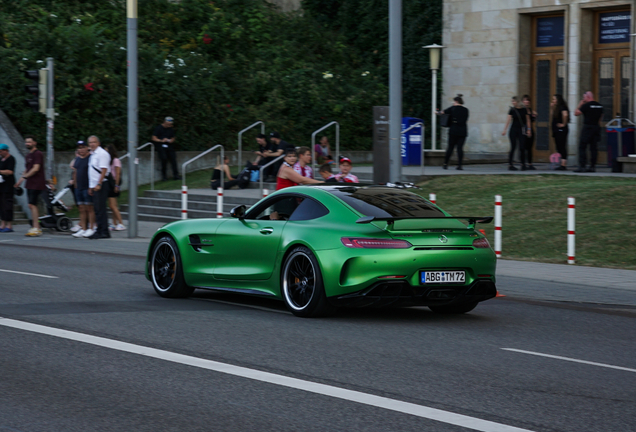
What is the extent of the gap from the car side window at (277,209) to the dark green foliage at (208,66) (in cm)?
1777

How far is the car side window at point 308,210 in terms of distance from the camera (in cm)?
954

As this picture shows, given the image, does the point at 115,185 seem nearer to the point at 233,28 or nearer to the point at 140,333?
the point at 140,333

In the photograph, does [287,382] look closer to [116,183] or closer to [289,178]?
[289,178]

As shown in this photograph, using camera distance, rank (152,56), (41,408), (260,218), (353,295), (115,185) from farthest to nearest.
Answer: (152,56), (115,185), (260,218), (353,295), (41,408)

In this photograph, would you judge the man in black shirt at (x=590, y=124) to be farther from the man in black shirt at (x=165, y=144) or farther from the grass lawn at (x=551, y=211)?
the man in black shirt at (x=165, y=144)

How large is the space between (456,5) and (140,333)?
79.2 ft

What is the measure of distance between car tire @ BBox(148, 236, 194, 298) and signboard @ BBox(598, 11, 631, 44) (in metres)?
19.6

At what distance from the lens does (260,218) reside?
10.2 m

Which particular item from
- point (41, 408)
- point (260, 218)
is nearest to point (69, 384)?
point (41, 408)

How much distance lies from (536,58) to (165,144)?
11.5 m

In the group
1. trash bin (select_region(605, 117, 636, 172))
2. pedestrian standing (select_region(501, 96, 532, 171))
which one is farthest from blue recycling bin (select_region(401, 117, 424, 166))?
trash bin (select_region(605, 117, 636, 172))

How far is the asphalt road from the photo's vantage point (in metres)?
5.50

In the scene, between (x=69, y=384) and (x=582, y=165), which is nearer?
(x=69, y=384)

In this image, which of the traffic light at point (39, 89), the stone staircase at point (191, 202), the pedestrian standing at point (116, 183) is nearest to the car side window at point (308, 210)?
the pedestrian standing at point (116, 183)
